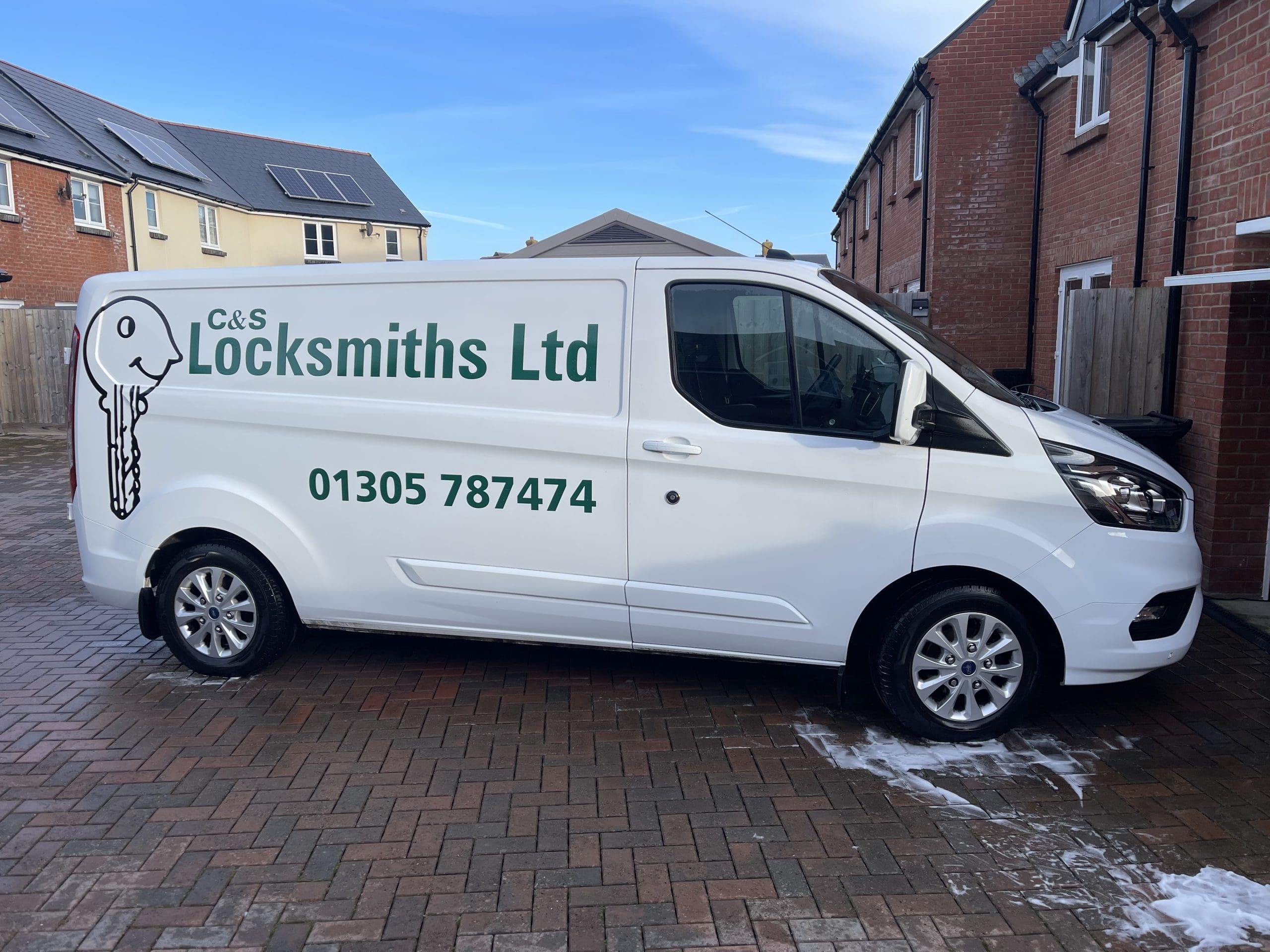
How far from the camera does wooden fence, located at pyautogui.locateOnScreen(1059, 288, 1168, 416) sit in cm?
702

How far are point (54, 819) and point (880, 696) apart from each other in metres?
3.48

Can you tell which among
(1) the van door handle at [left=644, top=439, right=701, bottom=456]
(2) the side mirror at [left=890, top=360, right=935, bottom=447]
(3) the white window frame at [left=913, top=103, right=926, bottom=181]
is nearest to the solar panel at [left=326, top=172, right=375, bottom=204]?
(3) the white window frame at [left=913, top=103, right=926, bottom=181]

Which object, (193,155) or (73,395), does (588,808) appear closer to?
(73,395)

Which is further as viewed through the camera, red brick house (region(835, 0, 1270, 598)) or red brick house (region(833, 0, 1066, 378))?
red brick house (region(833, 0, 1066, 378))

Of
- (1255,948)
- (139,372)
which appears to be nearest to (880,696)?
(1255,948)

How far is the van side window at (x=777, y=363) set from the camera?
4277 mm

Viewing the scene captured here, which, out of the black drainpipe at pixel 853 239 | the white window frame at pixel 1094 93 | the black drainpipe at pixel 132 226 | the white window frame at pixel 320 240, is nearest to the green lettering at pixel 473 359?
the white window frame at pixel 1094 93

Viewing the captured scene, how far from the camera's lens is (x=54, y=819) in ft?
12.1

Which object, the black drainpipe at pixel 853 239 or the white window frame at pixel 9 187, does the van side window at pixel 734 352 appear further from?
the white window frame at pixel 9 187

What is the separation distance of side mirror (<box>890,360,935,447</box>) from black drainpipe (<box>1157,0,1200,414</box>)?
376cm

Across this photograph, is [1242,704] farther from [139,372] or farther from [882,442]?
[139,372]

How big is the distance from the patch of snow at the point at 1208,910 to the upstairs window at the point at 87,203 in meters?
26.9

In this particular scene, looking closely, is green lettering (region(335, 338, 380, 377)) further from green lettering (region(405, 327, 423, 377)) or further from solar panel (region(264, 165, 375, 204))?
solar panel (region(264, 165, 375, 204))

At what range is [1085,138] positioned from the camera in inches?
378
